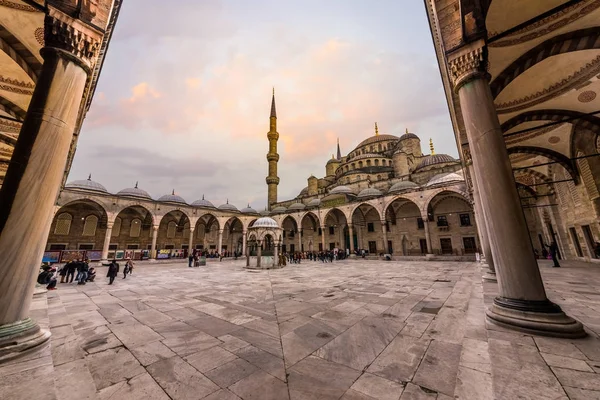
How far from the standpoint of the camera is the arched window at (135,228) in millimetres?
26825

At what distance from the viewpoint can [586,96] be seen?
7469 mm

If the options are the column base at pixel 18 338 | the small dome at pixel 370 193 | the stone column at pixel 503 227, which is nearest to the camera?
the column base at pixel 18 338

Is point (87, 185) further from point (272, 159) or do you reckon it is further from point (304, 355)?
point (304, 355)

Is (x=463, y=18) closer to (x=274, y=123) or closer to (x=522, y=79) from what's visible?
(x=522, y=79)

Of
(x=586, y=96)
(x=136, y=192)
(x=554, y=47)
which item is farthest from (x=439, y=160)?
(x=136, y=192)

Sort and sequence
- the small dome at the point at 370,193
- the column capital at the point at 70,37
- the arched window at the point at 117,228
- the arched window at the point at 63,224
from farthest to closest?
the arched window at the point at 117,228 < the small dome at the point at 370,193 < the arched window at the point at 63,224 < the column capital at the point at 70,37

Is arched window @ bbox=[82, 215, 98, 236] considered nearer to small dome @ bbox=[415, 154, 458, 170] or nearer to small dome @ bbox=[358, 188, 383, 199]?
small dome @ bbox=[358, 188, 383, 199]

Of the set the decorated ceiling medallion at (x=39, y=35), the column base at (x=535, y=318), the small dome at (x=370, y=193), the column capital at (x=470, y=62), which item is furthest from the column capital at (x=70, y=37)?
the small dome at (x=370, y=193)

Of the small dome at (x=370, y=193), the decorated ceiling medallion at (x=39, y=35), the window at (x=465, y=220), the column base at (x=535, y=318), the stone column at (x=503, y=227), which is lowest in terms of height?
the column base at (x=535, y=318)

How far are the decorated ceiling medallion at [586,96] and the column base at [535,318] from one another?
8.80 metres

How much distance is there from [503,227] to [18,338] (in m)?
6.42

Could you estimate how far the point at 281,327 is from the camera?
3883 mm

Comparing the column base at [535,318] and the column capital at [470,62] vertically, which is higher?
the column capital at [470,62]

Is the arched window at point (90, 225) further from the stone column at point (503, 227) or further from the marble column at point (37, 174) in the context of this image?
the stone column at point (503, 227)
